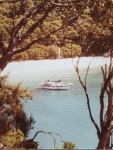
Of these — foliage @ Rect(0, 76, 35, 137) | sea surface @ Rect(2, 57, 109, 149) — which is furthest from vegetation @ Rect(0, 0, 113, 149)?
sea surface @ Rect(2, 57, 109, 149)

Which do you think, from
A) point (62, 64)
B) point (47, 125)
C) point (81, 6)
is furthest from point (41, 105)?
point (62, 64)

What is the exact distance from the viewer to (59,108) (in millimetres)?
24297

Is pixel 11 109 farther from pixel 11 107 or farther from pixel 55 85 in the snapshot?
pixel 55 85

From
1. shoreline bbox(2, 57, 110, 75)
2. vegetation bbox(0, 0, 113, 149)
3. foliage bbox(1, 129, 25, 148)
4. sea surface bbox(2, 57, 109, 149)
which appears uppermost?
vegetation bbox(0, 0, 113, 149)

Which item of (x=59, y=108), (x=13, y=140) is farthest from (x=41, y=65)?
(x=13, y=140)

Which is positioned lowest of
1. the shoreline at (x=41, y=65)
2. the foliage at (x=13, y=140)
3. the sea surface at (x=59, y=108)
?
the sea surface at (x=59, y=108)

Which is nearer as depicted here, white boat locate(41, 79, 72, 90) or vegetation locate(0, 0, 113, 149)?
vegetation locate(0, 0, 113, 149)

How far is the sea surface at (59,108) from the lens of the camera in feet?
52.1

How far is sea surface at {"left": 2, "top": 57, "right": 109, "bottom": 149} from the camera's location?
15.9m

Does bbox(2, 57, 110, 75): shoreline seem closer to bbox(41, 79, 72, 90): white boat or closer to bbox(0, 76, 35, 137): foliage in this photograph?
bbox(41, 79, 72, 90): white boat

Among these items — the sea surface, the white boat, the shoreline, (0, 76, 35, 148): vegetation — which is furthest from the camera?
the shoreline

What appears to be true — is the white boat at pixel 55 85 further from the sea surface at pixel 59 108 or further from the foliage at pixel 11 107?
the foliage at pixel 11 107

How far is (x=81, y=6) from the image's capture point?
5070mm

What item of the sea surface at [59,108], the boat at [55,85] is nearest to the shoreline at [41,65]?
the sea surface at [59,108]
